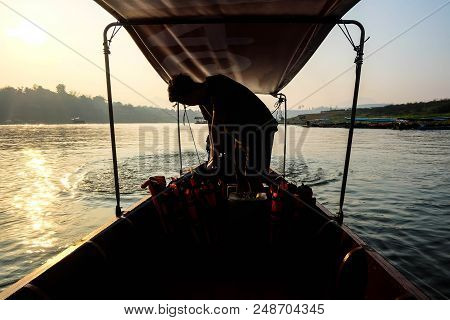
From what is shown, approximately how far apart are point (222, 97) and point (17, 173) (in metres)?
23.9

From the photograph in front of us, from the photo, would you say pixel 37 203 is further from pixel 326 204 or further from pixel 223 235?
pixel 326 204

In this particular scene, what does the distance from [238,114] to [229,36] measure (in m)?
1.30

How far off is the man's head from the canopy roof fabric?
0.74 m

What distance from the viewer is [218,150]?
16.9ft

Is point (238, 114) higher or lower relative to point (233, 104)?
lower

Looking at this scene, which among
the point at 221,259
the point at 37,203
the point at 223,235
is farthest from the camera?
the point at 37,203

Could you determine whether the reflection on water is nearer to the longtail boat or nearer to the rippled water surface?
the rippled water surface

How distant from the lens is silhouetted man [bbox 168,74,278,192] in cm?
393

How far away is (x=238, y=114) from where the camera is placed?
4.09 m

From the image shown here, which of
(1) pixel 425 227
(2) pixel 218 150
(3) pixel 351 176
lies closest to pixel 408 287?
(2) pixel 218 150

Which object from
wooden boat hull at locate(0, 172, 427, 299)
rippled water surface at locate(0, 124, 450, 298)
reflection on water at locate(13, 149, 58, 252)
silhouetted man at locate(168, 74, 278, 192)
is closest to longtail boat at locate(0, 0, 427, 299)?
wooden boat hull at locate(0, 172, 427, 299)

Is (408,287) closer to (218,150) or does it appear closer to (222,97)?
(222,97)

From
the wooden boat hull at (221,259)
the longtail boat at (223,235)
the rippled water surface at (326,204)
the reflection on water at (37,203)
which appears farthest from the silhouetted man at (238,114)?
the reflection on water at (37,203)

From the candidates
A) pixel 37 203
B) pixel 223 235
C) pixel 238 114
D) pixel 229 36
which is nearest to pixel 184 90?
pixel 238 114
